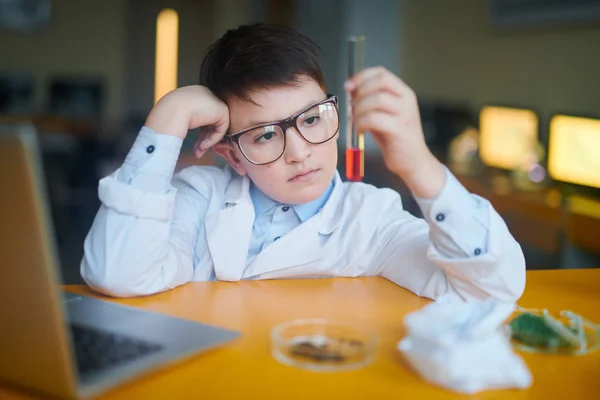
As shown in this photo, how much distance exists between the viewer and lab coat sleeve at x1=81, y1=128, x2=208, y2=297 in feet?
3.82

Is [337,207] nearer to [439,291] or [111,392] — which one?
[439,291]

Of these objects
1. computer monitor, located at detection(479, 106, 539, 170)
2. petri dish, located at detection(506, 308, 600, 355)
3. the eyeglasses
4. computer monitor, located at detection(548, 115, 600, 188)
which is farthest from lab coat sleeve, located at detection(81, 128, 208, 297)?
computer monitor, located at detection(479, 106, 539, 170)

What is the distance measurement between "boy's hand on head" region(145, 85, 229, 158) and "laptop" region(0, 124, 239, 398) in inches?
20.7

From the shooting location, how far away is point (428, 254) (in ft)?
3.83

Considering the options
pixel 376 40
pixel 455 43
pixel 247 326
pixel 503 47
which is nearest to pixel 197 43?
pixel 376 40

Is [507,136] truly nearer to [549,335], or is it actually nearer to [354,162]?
[354,162]

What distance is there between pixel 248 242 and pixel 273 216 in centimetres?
9

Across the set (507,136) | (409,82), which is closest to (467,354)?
(507,136)

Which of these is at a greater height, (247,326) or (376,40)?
(376,40)

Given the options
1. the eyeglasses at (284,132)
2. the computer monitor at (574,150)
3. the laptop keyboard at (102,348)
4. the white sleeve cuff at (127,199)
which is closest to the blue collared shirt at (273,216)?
the eyeglasses at (284,132)

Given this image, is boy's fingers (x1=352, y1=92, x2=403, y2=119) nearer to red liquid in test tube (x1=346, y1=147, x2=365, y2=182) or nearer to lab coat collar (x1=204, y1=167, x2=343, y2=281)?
red liquid in test tube (x1=346, y1=147, x2=365, y2=182)

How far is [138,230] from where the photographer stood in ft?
4.02

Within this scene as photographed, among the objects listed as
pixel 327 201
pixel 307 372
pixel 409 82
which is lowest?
pixel 307 372

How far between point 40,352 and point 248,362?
256 millimetres
